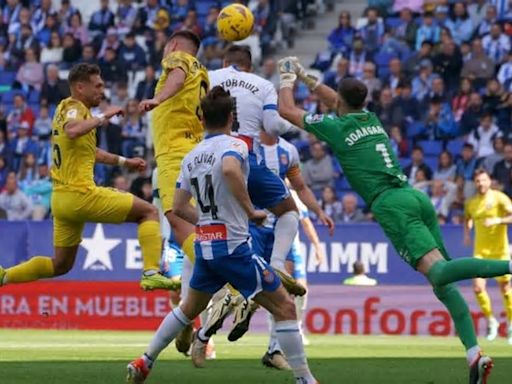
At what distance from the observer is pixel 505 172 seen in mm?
24031

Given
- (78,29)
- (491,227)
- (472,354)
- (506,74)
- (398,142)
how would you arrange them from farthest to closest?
(78,29) < (506,74) < (398,142) < (491,227) < (472,354)

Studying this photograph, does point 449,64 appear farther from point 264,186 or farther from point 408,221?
point 408,221

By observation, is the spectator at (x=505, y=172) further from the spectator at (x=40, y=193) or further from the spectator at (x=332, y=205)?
the spectator at (x=40, y=193)

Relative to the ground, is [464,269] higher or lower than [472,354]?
higher

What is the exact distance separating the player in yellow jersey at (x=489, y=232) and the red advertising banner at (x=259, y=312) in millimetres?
575

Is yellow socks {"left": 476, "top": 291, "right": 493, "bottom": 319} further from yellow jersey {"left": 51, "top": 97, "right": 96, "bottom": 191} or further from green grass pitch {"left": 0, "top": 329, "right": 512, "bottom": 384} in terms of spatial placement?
yellow jersey {"left": 51, "top": 97, "right": 96, "bottom": 191}

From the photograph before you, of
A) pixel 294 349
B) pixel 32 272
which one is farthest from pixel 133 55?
pixel 294 349

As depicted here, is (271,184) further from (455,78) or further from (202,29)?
(202,29)

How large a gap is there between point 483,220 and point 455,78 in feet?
20.5

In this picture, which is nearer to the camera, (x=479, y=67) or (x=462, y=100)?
(x=462, y=100)

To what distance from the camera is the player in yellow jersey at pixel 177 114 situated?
43.2 feet

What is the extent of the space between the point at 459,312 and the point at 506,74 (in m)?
14.8

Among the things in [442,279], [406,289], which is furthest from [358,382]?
[406,289]

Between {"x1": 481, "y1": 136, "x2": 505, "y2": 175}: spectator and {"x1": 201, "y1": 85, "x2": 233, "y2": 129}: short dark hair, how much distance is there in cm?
1411
